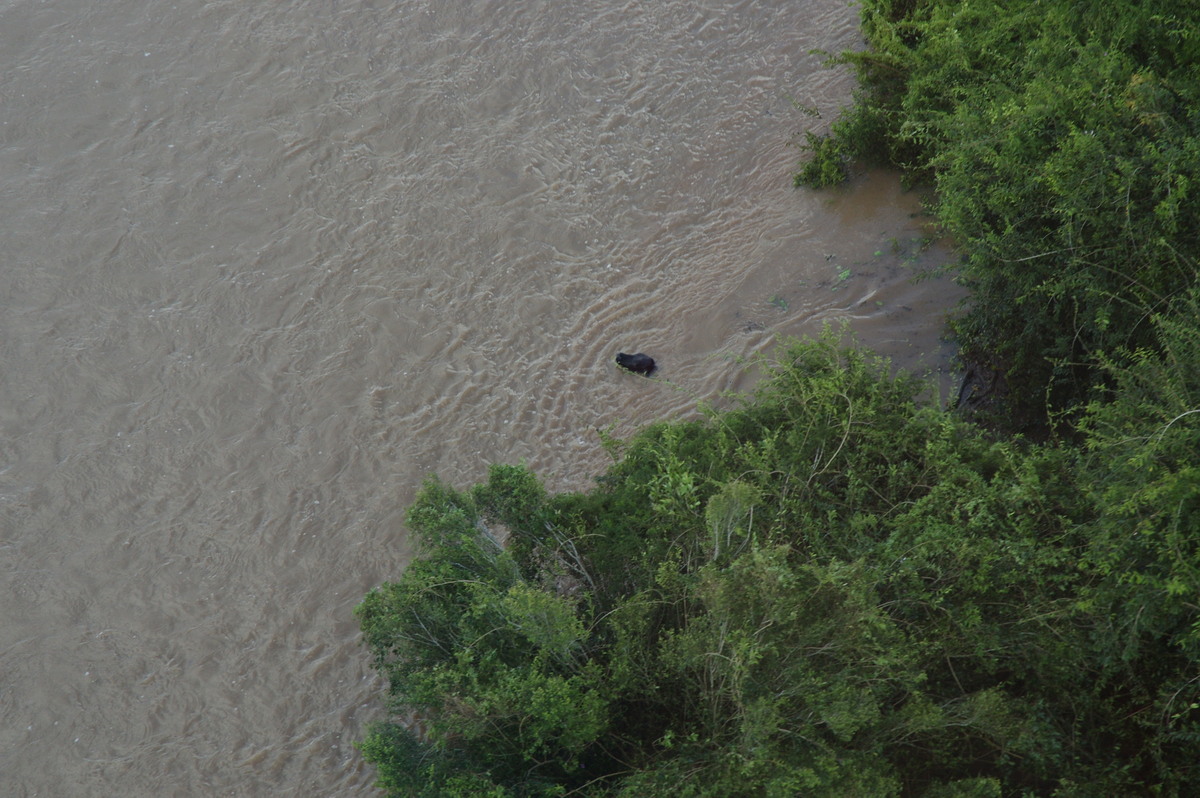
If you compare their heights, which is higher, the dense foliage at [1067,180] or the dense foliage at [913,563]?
the dense foliage at [1067,180]

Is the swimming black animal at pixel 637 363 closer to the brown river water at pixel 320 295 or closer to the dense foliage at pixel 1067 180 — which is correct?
the brown river water at pixel 320 295

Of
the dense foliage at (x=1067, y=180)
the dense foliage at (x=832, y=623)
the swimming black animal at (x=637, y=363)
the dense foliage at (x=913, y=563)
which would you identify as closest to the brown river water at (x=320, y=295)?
the swimming black animal at (x=637, y=363)

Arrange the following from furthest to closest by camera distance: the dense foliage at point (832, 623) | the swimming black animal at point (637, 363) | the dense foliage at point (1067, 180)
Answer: the swimming black animal at point (637, 363) → the dense foliage at point (1067, 180) → the dense foliage at point (832, 623)

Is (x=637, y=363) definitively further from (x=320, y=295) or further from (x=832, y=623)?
(x=832, y=623)

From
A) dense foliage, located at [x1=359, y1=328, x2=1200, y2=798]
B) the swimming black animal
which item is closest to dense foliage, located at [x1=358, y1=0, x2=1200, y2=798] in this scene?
dense foliage, located at [x1=359, y1=328, x2=1200, y2=798]

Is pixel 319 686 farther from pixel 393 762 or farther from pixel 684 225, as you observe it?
pixel 684 225

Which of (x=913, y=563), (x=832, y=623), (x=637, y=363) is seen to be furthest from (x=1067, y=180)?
(x=637, y=363)

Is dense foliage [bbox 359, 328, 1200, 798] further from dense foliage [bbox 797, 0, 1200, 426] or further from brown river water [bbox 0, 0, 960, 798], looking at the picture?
brown river water [bbox 0, 0, 960, 798]
